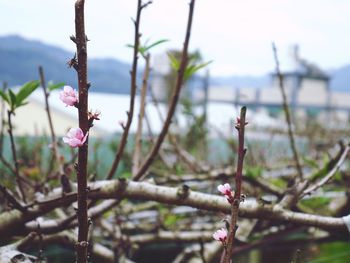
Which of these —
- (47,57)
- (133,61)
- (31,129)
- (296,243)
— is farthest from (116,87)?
(133,61)

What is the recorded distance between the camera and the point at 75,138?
0.45 meters

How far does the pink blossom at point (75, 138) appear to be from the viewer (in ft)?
1.46

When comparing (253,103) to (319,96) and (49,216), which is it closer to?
(319,96)

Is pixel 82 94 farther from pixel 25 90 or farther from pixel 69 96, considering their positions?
pixel 25 90

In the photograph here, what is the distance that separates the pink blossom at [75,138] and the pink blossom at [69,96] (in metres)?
0.04

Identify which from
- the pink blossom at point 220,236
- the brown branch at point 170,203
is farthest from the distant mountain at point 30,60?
the pink blossom at point 220,236

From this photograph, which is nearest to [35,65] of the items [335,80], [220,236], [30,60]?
[30,60]

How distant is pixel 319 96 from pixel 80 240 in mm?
37452

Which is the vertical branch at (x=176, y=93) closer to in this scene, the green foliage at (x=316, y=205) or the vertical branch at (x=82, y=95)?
the vertical branch at (x=82, y=95)

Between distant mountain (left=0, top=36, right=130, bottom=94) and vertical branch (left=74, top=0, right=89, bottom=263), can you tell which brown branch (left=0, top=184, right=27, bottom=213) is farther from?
distant mountain (left=0, top=36, right=130, bottom=94)

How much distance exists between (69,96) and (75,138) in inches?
2.1

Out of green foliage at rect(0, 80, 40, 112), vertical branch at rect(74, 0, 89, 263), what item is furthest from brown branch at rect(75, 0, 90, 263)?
green foliage at rect(0, 80, 40, 112)

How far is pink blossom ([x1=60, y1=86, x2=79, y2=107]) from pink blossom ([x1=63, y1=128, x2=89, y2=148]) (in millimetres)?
38

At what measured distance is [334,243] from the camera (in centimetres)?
193
